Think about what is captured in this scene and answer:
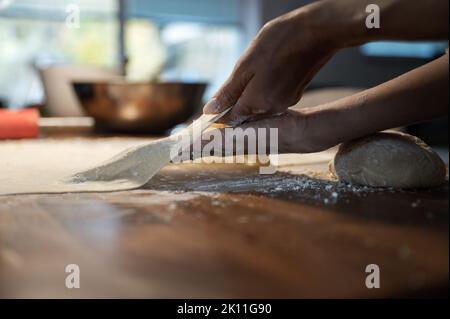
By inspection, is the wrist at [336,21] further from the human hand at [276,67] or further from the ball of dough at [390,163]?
the ball of dough at [390,163]

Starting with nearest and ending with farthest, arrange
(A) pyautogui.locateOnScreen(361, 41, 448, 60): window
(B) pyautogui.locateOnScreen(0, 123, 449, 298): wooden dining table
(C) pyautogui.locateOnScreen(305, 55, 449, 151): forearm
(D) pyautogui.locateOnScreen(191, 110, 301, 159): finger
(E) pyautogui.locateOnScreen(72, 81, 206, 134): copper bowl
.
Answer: (B) pyautogui.locateOnScreen(0, 123, 449, 298): wooden dining table
(C) pyautogui.locateOnScreen(305, 55, 449, 151): forearm
(D) pyautogui.locateOnScreen(191, 110, 301, 159): finger
(E) pyautogui.locateOnScreen(72, 81, 206, 134): copper bowl
(A) pyautogui.locateOnScreen(361, 41, 448, 60): window

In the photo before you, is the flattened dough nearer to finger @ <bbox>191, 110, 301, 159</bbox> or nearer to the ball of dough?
finger @ <bbox>191, 110, 301, 159</bbox>

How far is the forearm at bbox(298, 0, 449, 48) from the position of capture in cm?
62

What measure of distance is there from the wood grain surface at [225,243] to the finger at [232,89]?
0.81 feet

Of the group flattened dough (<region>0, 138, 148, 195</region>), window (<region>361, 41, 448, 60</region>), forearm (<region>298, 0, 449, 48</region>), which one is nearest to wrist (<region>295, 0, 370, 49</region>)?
forearm (<region>298, 0, 449, 48</region>)

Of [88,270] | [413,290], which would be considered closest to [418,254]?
[413,290]

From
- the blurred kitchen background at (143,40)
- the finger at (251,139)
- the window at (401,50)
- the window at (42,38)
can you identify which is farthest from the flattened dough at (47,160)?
the window at (401,50)

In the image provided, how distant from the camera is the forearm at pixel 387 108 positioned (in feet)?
2.45

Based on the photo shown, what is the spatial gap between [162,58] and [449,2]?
15.6ft

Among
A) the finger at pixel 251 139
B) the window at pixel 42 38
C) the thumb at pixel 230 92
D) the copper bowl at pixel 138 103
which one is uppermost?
the window at pixel 42 38

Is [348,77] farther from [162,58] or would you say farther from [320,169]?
[320,169]

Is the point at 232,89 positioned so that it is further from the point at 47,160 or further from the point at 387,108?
the point at 47,160

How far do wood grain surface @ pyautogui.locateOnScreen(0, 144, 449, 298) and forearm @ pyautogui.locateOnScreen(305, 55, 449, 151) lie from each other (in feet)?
0.44

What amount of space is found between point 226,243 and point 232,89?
510mm
